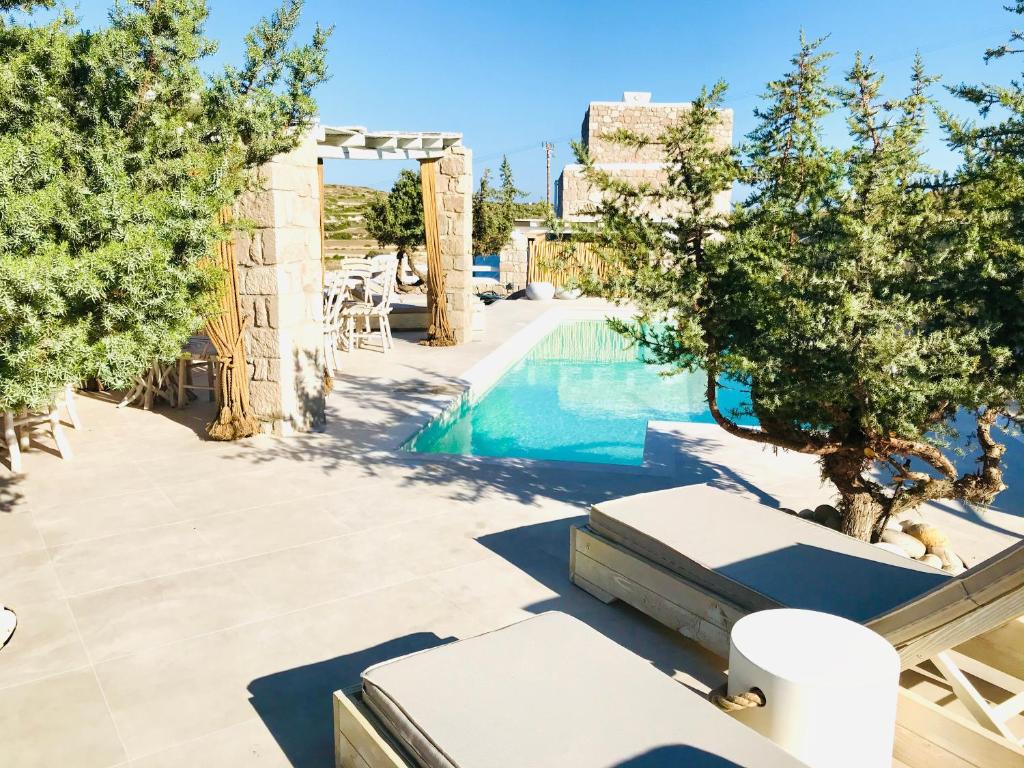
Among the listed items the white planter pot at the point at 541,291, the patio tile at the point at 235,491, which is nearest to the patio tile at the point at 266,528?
the patio tile at the point at 235,491

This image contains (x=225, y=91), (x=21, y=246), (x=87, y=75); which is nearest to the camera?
(x=21, y=246)

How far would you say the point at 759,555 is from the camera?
3.32 metres

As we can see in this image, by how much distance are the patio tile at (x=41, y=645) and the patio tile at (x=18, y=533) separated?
74 cm

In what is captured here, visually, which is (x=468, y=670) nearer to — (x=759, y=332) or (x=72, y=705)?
(x=72, y=705)

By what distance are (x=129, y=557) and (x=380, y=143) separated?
6476 mm

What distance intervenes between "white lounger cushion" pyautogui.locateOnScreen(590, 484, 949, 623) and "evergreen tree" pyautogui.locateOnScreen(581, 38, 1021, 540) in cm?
67

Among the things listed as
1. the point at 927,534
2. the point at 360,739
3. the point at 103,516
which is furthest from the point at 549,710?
the point at 103,516

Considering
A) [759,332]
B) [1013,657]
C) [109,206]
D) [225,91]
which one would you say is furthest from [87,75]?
[1013,657]

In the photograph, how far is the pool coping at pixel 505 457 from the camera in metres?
6.04

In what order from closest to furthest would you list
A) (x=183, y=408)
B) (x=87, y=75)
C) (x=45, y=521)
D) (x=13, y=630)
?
(x=13, y=630) → (x=45, y=521) → (x=87, y=75) → (x=183, y=408)

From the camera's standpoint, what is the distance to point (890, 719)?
2.14 metres

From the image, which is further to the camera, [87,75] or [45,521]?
[87,75]

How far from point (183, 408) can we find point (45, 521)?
297cm

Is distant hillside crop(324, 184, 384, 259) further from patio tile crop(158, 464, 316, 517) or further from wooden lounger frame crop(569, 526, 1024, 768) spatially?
wooden lounger frame crop(569, 526, 1024, 768)
